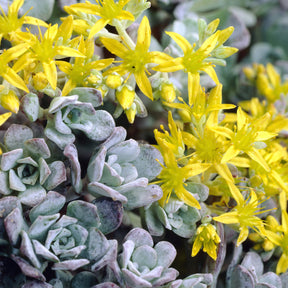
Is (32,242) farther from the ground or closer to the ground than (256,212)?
farther from the ground

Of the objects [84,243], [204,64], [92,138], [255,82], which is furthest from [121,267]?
[255,82]

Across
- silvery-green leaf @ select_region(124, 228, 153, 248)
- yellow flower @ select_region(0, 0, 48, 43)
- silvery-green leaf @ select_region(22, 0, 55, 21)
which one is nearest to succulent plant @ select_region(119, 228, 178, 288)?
silvery-green leaf @ select_region(124, 228, 153, 248)

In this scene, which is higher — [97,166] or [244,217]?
[97,166]

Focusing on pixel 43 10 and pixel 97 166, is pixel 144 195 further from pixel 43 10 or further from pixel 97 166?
pixel 43 10

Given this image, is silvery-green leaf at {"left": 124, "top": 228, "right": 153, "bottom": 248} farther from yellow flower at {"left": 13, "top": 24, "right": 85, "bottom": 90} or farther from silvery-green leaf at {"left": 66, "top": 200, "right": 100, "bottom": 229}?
yellow flower at {"left": 13, "top": 24, "right": 85, "bottom": 90}

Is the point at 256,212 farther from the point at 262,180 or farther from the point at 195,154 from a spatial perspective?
the point at 195,154

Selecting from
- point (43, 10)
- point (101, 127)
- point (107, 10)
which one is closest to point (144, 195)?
point (101, 127)
